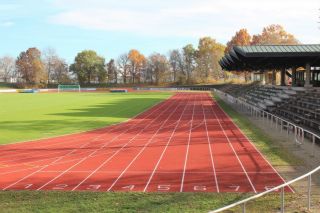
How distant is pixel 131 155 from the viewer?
1466cm

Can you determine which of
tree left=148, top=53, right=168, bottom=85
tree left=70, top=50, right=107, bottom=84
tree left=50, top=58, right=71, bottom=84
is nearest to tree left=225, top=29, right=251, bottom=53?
tree left=148, top=53, right=168, bottom=85

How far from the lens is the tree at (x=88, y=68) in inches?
4906

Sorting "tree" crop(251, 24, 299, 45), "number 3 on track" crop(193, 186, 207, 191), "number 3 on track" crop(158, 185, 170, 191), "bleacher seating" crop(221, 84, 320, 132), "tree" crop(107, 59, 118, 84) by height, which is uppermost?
"tree" crop(251, 24, 299, 45)

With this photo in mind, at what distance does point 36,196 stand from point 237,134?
12.5 metres

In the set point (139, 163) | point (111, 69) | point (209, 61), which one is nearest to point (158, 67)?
point (111, 69)

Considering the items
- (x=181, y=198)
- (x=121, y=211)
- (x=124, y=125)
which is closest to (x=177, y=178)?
(x=181, y=198)

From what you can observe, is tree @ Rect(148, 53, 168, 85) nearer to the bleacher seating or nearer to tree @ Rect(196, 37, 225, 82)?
tree @ Rect(196, 37, 225, 82)

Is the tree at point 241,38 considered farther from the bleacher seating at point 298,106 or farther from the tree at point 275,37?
the bleacher seating at point 298,106

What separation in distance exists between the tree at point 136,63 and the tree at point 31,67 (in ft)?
86.4

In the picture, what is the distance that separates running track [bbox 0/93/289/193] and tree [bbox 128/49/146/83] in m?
108

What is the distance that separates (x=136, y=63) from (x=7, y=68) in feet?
136

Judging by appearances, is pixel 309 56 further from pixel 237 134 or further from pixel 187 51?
pixel 187 51

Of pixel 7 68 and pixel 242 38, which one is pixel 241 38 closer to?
pixel 242 38

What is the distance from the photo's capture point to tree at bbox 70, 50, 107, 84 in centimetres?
12462
